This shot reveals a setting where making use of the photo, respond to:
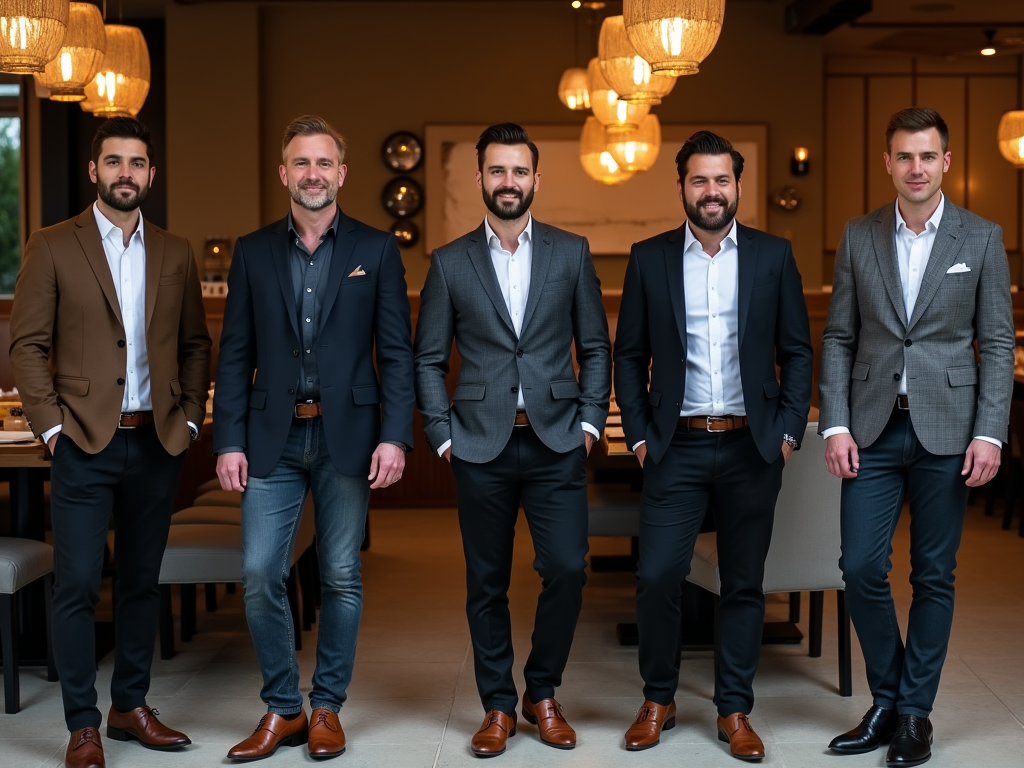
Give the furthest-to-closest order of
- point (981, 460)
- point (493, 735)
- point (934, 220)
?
point (493, 735) < point (934, 220) < point (981, 460)

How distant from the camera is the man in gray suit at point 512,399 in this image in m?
3.36

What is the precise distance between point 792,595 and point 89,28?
3.71 metres

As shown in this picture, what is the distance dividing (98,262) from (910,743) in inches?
104

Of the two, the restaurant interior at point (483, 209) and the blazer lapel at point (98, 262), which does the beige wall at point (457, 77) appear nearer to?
the restaurant interior at point (483, 209)

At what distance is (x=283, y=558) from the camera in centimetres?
337

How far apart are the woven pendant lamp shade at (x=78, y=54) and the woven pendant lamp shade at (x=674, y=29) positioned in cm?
224

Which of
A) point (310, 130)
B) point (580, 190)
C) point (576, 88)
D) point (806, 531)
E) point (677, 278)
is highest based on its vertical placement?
point (576, 88)

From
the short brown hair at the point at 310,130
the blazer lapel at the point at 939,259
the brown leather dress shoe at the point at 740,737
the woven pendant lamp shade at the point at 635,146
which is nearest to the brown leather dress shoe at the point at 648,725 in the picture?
the brown leather dress shoe at the point at 740,737

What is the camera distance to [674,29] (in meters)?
4.35

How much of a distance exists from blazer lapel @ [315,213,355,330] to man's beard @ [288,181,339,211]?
0.32 ft

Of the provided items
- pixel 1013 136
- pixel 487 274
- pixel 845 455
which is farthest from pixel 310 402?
pixel 1013 136

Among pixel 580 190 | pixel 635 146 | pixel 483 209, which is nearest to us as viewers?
pixel 635 146

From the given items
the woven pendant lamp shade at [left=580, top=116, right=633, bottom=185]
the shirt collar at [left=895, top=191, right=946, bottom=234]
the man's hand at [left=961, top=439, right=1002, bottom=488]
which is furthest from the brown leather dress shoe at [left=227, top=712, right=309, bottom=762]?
the woven pendant lamp shade at [left=580, top=116, right=633, bottom=185]

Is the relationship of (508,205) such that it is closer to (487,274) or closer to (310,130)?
(487,274)
